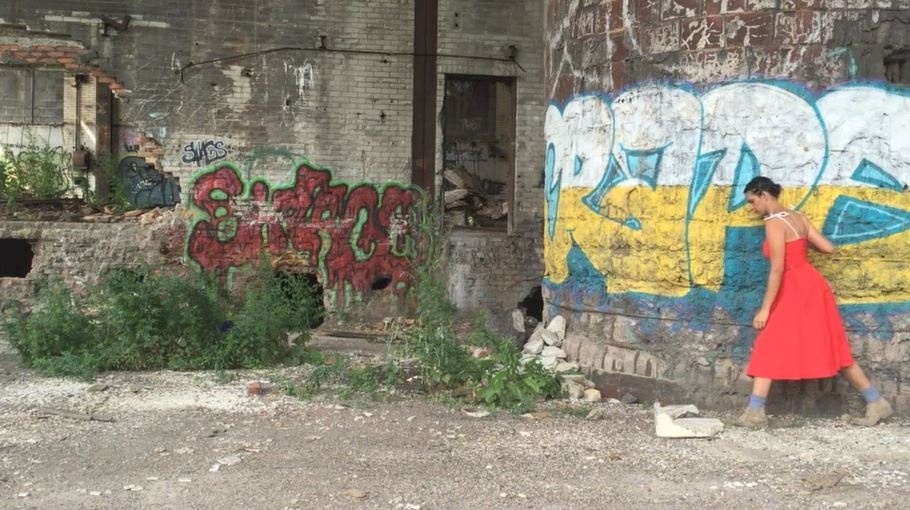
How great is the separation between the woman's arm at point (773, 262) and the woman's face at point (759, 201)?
118 millimetres

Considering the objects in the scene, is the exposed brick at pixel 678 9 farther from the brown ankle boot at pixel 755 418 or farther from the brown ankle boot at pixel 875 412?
the brown ankle boot at pixel 875 412

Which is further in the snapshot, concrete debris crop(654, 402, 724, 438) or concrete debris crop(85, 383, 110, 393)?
concrete debris crop(85, 383, 110, 393)

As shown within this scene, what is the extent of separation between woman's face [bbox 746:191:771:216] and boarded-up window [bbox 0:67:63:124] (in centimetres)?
1498

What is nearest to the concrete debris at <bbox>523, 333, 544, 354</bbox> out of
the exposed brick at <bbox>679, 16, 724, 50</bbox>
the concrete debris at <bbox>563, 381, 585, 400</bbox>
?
the concrete debris at <bbox>563, 381, 585, 400</bbox>

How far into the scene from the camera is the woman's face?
5.60 meters

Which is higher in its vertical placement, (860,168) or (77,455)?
(860,168)

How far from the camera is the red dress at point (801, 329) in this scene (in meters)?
5.45

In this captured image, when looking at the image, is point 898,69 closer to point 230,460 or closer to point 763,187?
point 763,187

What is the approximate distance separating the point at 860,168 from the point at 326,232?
6.96m

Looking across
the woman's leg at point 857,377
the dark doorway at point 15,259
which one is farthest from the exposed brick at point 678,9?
the dark doorway at point 15,259

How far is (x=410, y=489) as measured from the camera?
171 inches

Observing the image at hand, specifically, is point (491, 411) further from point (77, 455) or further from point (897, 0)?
point (897, 0)

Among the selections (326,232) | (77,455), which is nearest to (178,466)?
(77,455)

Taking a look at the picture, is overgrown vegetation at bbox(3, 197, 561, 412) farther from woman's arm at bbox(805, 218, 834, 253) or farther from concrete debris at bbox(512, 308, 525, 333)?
woman's arm at bbox(805, 218, 834, 253)
